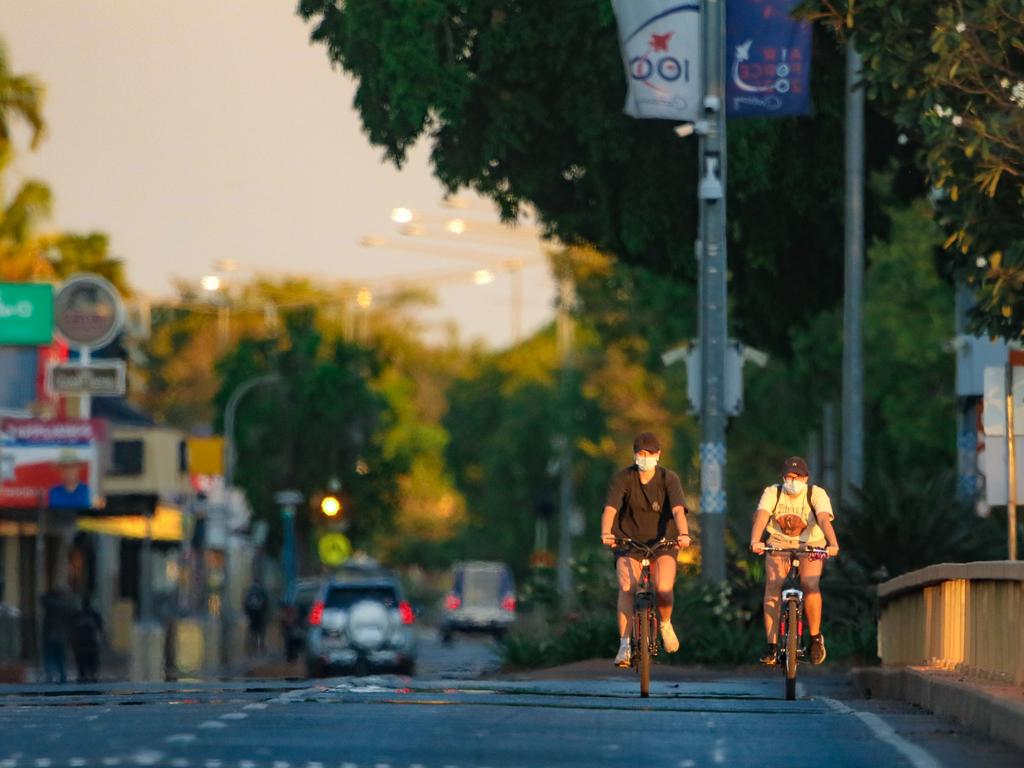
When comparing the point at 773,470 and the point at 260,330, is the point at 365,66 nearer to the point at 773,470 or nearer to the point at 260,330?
the point at 773,470

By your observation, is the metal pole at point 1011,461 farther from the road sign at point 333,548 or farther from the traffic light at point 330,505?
the road sign at point 333,548

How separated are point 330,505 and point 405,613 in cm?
805

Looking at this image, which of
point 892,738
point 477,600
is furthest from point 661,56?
point 477,600

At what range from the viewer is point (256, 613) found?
6194 cm

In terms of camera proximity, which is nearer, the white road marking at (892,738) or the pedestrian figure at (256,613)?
the white road marking at (892,738)

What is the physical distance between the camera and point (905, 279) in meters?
54.6

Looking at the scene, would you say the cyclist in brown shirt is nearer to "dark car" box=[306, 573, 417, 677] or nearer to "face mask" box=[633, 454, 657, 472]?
"face mask" box=[633, 454, 657, 472]

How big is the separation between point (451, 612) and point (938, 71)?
5813cm

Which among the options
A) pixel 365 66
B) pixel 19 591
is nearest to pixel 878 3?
pixel 365 66

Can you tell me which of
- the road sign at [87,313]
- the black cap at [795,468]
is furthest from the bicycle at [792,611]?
the road sign at [87,313]

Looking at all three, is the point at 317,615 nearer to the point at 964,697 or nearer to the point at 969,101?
the point at 969,101

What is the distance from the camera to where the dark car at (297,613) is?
52781mm

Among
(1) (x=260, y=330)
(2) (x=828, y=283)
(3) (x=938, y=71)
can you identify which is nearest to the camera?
(3) (x=938, y=71)

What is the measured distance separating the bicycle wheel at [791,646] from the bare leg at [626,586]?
126cm
